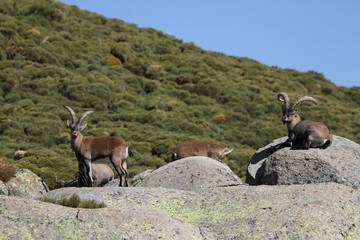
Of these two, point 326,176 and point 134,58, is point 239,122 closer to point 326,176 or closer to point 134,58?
point 134,58

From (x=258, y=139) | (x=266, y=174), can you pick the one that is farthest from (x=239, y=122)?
(x=266, y=174)

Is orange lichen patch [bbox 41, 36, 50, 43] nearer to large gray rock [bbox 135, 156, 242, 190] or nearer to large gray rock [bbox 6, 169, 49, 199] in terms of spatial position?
large gray rock [bbox 6, 169, 49, 199]

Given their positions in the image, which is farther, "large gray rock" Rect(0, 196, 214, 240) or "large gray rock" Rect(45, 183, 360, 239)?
"large gray rock" Rect(45, 183, 360, 239)

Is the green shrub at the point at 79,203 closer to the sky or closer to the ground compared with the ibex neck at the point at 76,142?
closer to the sky

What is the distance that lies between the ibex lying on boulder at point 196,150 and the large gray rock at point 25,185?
5.01 metres

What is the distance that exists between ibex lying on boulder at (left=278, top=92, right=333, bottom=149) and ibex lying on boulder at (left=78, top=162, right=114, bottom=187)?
618 cm

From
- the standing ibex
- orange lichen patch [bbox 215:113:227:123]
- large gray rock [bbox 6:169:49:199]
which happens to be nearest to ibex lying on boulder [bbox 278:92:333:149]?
the standing ibex

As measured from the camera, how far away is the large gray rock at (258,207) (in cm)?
902

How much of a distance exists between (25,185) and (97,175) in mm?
3775

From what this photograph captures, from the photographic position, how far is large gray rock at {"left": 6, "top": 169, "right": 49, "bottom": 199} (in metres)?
13.9

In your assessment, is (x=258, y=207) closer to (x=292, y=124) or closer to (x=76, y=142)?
(x=292, y=124)

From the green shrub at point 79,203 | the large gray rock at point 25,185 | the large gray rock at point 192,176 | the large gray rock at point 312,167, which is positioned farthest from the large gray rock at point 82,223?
the large gray rock at point 312,167

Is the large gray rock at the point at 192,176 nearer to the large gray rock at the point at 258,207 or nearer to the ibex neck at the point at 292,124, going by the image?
the large gray rock at the point at 258,207

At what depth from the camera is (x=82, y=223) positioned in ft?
26.2
